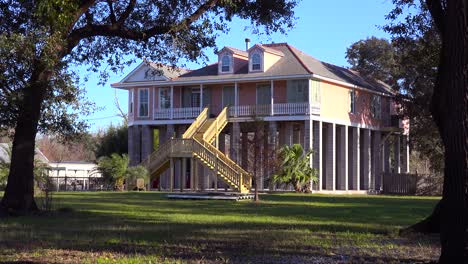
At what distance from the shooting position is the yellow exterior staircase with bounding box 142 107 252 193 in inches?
1415

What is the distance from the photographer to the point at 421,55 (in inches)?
737

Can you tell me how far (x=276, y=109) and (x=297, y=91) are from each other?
6.02 ft

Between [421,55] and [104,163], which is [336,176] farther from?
[421,55]

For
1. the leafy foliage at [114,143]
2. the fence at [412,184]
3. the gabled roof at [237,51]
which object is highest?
the gabled roof at [237,51]

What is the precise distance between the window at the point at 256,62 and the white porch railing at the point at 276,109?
263 centimetres

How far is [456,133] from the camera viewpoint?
29.3 ft

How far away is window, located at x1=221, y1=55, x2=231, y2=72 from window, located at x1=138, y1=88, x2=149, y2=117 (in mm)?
6522

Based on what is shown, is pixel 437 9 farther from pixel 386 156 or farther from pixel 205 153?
pixel 386 156

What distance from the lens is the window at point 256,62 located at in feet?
149

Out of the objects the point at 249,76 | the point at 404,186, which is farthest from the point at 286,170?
the point at 404,186

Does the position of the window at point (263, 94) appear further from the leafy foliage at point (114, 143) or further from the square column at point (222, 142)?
the leafy foliage at point (114, 143)

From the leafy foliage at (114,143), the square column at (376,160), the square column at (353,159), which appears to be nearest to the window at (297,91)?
the square column at (353,159)

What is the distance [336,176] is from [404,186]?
4.82 metres

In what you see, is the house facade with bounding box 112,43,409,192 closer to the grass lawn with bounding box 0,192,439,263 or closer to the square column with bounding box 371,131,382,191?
the square column with bounding box 371,131,382,191
